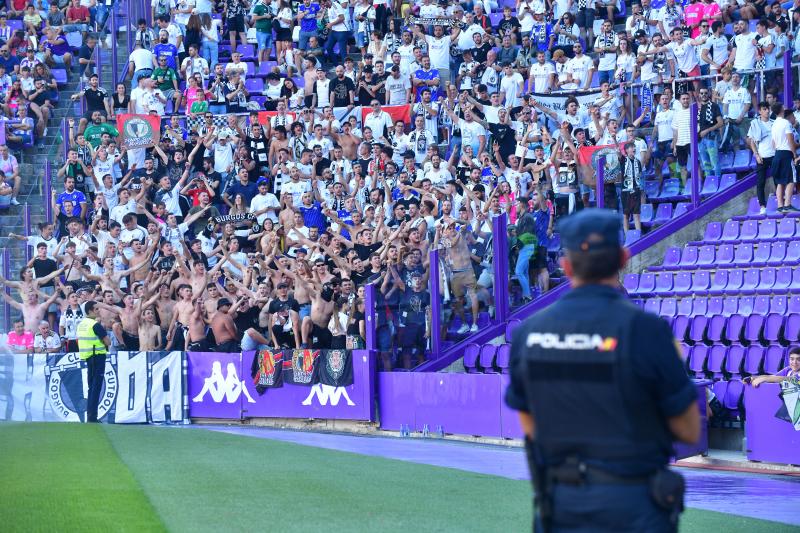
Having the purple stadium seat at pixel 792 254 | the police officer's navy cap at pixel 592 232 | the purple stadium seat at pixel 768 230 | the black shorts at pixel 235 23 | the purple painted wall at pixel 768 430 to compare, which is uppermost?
the black shorts at pixel 235 23

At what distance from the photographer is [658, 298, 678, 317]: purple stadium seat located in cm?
1822

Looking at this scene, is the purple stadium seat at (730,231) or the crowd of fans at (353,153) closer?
the purple stadium seat at (730,231)

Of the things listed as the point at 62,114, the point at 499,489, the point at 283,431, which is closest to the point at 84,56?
the point at 62,114

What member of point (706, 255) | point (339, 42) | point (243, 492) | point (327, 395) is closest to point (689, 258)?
point (706, 255)

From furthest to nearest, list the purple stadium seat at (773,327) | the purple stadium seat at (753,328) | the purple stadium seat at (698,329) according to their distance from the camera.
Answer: the purple stadium seat at (698,329) → the purple stadium seat at (753,328) → the purple stadium seat at (773,327)

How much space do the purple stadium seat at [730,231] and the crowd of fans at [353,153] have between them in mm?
1161

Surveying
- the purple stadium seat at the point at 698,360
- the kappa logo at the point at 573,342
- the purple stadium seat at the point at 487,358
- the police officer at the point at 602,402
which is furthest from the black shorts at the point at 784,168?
the kappa logo at the point at 573,342

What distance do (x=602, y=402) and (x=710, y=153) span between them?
646 inches

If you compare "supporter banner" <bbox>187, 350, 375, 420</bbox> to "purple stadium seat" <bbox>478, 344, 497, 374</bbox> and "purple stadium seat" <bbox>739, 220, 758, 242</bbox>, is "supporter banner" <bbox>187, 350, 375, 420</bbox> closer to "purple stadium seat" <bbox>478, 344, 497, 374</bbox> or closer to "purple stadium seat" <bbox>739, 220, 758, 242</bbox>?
"purple stadium seat" <bbox>478, 344, 497, 374</bbox>

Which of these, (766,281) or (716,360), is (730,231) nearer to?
(766,281)

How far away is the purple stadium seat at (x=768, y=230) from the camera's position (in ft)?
60.8

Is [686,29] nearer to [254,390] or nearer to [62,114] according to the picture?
[254,390]

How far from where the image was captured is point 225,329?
70.4 ft

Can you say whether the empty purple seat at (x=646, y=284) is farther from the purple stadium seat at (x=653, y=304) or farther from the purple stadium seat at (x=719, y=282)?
the purple stadium seat at (x=719, y=282)
